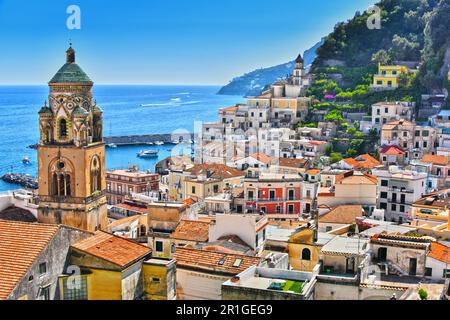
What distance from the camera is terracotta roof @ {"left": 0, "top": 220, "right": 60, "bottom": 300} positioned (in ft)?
29.8

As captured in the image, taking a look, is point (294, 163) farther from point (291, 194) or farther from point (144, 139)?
point (144, 139)

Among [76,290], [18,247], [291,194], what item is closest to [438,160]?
[291,194]

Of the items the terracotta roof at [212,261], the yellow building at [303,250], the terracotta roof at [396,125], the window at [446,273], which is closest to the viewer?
the terracotta roof at [212,261]

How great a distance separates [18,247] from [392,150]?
3326 centimetres

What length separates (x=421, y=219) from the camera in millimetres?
22391

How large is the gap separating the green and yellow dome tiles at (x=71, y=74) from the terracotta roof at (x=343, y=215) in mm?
10164

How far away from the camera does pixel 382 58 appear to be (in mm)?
59688

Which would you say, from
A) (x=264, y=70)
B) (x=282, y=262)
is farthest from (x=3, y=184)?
(x=264, y=70)

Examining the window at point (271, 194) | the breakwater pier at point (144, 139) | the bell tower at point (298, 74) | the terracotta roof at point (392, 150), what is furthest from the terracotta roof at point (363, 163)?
the breakwater pier at point (144, 139)

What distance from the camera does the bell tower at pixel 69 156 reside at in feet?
56.7

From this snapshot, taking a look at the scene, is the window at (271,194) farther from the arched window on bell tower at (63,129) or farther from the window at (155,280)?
the window at (155,280)

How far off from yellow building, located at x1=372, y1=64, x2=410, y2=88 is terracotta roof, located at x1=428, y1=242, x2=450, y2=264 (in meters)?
40.8
